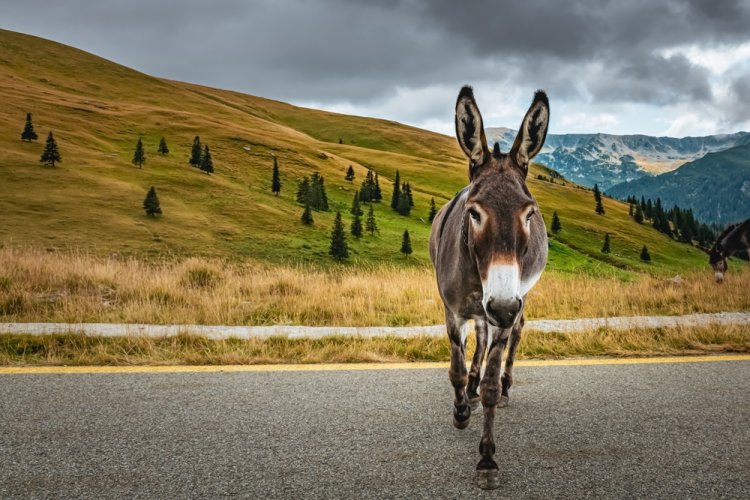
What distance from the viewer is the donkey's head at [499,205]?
2.70 meters

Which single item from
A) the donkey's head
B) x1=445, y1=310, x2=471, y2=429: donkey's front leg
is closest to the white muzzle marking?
the donkey's head

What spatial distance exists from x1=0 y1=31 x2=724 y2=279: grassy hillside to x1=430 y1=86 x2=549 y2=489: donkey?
29398 millimetres

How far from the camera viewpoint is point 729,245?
16.7 metres

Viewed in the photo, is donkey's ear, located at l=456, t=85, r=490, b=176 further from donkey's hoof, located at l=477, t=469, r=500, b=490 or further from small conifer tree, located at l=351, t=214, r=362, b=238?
small conifer tree, located at l=351, t=214, r=362, b=238

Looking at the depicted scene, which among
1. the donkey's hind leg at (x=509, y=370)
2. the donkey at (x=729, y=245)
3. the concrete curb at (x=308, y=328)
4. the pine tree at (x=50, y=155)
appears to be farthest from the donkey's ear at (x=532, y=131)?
the pine tree at (x=50, y=155)

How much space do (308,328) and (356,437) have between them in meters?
4.69

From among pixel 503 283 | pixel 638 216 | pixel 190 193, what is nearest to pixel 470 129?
pixel 503 283

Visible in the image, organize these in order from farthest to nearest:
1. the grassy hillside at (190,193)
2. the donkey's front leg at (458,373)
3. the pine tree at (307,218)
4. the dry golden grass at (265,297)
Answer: the pine tree at (307,218) → the grassy hillside at (190,193) → the dry golden grass at (265,297) → the donkey's front leg at (458,373)

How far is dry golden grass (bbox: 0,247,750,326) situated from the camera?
9125 mm

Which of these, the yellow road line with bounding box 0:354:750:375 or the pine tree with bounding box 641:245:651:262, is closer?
the yellow road line with bounding box 0:354:750:375

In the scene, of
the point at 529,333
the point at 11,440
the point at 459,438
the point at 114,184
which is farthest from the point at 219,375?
the point at 114,184

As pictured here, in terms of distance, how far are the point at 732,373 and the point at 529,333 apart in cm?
268

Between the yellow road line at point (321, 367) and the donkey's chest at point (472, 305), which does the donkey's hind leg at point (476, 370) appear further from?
the yellow road line at point (321, 367)

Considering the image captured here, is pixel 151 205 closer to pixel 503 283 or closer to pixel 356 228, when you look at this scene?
pixel 356 228
